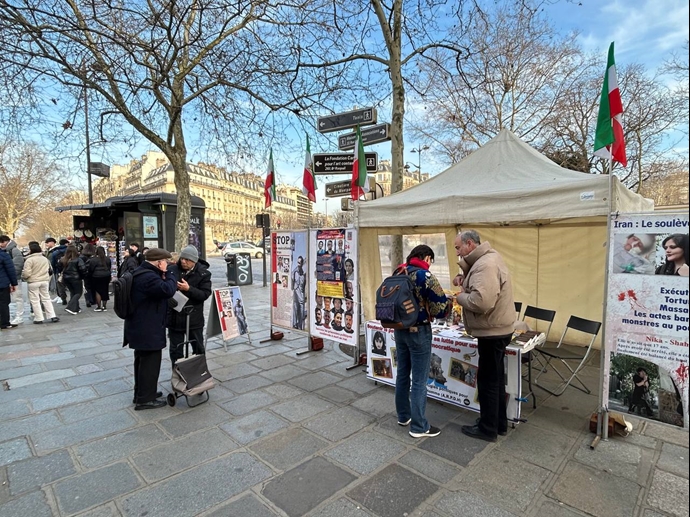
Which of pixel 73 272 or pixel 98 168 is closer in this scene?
pixel 73 272

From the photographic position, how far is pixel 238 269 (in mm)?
13742

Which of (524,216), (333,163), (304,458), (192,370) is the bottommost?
(304,458)

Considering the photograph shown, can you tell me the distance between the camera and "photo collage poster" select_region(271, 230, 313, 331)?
5.68 meters

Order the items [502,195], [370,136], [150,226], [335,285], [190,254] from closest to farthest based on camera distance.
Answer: [502,195] → [190,254] → [335,285] → [370,136] → [150,226]

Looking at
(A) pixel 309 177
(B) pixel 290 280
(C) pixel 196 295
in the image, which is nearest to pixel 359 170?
(A) pixel 309 177

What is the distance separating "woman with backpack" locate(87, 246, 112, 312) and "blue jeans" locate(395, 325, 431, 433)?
8872 millimetres

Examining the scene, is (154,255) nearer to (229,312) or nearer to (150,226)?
(229,312)

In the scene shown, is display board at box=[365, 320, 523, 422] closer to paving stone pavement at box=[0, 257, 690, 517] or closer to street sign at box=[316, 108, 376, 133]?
paving stone pavement at box=[0, 257, 690, 517]

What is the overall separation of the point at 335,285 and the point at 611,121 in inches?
137

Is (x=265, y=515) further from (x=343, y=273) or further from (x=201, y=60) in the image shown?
(x=201, y=60)

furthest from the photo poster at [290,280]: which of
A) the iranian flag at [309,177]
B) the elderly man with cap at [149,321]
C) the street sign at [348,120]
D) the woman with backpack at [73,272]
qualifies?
the woman with backpack at [73,272]

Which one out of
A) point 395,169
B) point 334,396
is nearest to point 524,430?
point 334,396

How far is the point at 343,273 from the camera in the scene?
5.02 meters

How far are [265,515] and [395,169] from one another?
5.52 m
